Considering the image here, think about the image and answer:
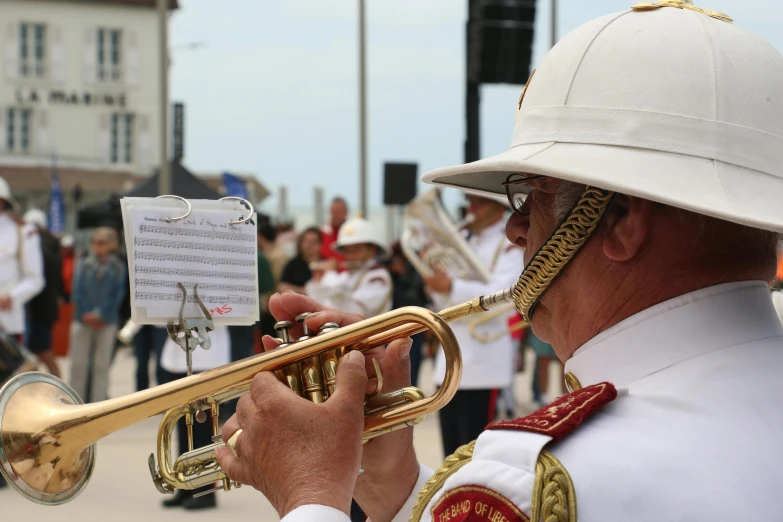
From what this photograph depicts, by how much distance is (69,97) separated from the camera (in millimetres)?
42875

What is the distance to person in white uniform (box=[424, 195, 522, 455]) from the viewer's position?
6051 mm

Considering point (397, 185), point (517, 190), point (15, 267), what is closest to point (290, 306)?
point (517, 190)

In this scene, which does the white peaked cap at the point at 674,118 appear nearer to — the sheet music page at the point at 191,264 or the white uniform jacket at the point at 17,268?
the sheet music page at the point at 191,264

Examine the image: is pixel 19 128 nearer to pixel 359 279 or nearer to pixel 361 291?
pixel 359 279

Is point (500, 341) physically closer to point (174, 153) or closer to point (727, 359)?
point (727, 359)

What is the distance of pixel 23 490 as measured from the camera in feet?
7.00

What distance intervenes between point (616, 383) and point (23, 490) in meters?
1.23

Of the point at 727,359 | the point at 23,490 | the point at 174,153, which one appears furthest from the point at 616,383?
the point at 174,153

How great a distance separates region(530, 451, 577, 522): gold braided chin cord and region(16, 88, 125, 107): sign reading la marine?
143 ft

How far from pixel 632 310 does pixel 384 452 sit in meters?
0.72

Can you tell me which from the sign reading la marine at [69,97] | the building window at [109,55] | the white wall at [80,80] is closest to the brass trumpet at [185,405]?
the white wall at [80,80]

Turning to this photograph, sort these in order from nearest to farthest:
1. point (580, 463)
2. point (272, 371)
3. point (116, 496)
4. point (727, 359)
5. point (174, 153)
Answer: point (580, 463) < point (727, 359) < point (272, 371) < point (116, 496) < point (174, 153)

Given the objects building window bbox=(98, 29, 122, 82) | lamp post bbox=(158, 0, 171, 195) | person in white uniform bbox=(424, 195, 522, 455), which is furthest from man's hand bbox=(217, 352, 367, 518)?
building window bbox=(98, 29, 122, 82)

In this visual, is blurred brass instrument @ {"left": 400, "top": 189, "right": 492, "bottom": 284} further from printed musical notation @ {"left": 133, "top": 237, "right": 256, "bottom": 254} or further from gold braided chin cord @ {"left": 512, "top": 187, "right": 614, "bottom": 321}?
gold braided chin cord @ {"left": 512, "top": 187, "right": 614, "bottom": 321}
